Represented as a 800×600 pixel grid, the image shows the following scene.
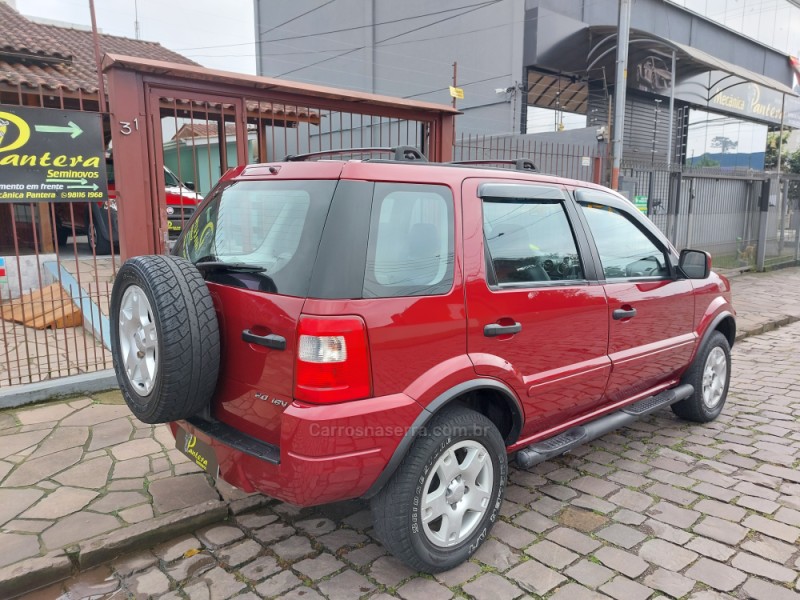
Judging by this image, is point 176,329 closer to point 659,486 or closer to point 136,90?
point 659,486

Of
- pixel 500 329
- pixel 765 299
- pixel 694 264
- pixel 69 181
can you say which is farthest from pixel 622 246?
pixel 765 299

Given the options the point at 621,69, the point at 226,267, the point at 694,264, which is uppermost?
the point at 621,69

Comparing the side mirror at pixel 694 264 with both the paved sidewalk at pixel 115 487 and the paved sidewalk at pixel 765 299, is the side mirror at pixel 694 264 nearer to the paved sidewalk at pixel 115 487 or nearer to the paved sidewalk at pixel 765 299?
the paved sidewalk at pixel 115 487

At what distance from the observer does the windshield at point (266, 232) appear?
8.00 ft

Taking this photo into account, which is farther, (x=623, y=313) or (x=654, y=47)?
(x=654, y=47)

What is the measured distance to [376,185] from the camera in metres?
2.53

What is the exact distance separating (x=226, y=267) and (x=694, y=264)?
3201mm

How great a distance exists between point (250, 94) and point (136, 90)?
1024 millimetres

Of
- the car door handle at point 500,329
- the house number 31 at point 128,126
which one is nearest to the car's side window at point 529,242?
the car door handle at point 500,329

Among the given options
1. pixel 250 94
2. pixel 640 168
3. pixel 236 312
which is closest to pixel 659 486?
pixel 236 312

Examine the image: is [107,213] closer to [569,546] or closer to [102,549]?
[102,549]

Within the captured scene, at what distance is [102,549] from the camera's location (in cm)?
283

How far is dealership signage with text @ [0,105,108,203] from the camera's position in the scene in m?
4.37

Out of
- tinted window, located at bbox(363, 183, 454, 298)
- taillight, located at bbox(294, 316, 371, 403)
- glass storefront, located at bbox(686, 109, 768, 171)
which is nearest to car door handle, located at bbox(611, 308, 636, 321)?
tinted window, located at bbox(363, 183, 454, 298)
